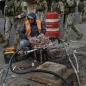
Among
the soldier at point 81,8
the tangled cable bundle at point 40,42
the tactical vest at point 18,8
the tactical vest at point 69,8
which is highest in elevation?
the tactical vest at point 18,8

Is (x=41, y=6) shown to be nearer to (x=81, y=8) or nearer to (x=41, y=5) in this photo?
(x=41, y=5)

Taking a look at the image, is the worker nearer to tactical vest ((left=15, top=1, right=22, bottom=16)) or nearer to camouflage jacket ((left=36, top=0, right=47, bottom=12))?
tactical vest ((left=15, top=1, right=22, bottom=16))

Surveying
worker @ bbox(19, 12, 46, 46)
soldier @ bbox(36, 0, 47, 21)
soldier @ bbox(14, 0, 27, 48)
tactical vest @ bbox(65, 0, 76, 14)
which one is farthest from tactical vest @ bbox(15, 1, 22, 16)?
soldier @ bbox(36, 0, 47, 21)

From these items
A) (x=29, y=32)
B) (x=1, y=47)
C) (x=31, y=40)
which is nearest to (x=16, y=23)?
(x=1, y=47)

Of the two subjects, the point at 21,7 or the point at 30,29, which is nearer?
the point at 30,29

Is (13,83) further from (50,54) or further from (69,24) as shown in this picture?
(69,24)

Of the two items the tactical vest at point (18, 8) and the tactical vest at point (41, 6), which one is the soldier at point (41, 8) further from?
the tactical vest at point (18, 8)

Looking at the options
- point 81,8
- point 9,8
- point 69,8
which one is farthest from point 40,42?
point 81,8

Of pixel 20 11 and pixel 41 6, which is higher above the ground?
pixel 20 11

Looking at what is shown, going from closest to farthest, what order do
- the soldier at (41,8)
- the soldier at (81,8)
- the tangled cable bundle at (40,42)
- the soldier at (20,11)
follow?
the tangled cable bundle at (40,42) < the soldier at (20,11) < the soldier at (41,8) < the soldier at (81,8)

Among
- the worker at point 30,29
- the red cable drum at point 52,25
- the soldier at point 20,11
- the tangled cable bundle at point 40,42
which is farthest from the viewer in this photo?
the red cable drum at point 52,25

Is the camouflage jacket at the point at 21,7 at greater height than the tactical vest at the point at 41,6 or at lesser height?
greater

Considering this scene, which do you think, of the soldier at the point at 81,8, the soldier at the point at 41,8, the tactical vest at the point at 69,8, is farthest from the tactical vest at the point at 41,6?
the soldier at the point at 81,8

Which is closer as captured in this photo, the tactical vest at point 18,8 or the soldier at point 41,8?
the tactical vest at point 18,8
